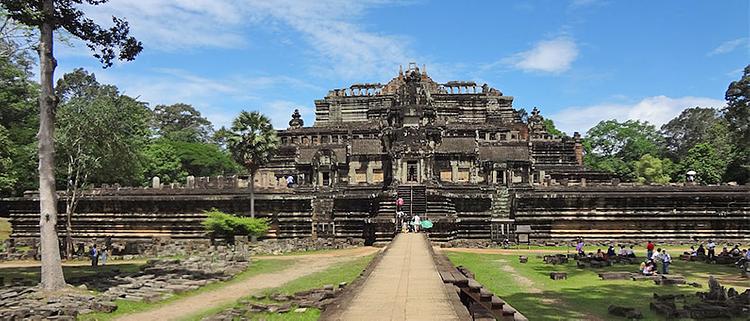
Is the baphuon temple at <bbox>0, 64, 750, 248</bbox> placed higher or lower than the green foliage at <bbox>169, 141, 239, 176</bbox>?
lower

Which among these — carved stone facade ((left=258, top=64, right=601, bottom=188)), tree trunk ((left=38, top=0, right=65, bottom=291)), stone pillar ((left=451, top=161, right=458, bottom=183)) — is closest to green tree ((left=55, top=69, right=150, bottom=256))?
carved stone facade ((left=258, top=64, right=601, bottom=188))

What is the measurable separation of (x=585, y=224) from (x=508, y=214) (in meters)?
4.43

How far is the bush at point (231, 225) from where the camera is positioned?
113 ft

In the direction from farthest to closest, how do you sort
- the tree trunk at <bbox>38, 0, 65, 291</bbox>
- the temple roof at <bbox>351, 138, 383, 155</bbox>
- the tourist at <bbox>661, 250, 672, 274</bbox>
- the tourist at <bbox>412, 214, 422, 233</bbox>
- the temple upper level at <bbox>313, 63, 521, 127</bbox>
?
the temple upper level at <bbox>313, 63, 521, 127</bbox>
the temple roof at <bbox>351, 138, 383, 155</bbox>
the tourist at <bbox>412, 214, 422, 233</bbox>
the tourist at <bbox>661, 250, 672, 274</bbox>
the tree trunk at <bbox>38, 0, 65, 291</bbox>

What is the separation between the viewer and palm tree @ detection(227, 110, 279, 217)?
3900 cm

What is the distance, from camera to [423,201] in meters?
36.3

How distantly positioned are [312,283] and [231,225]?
15.2 meters

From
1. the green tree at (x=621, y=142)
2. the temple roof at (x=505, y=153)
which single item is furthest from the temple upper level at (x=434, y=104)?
the green tree at (x=621, y=142)

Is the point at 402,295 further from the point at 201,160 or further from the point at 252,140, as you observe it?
the point at 201,160

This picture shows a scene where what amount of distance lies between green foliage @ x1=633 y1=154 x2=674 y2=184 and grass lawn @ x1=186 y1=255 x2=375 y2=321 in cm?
5044

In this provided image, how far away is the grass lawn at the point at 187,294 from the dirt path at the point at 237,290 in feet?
0.97

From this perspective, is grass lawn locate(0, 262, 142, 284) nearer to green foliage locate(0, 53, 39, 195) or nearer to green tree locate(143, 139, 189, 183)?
green foliage locate(0, 53, 39, 195)

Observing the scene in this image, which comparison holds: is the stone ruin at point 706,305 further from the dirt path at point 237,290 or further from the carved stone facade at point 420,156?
the carved stone facade at point 420,156

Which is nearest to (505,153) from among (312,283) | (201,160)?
(312,283)
